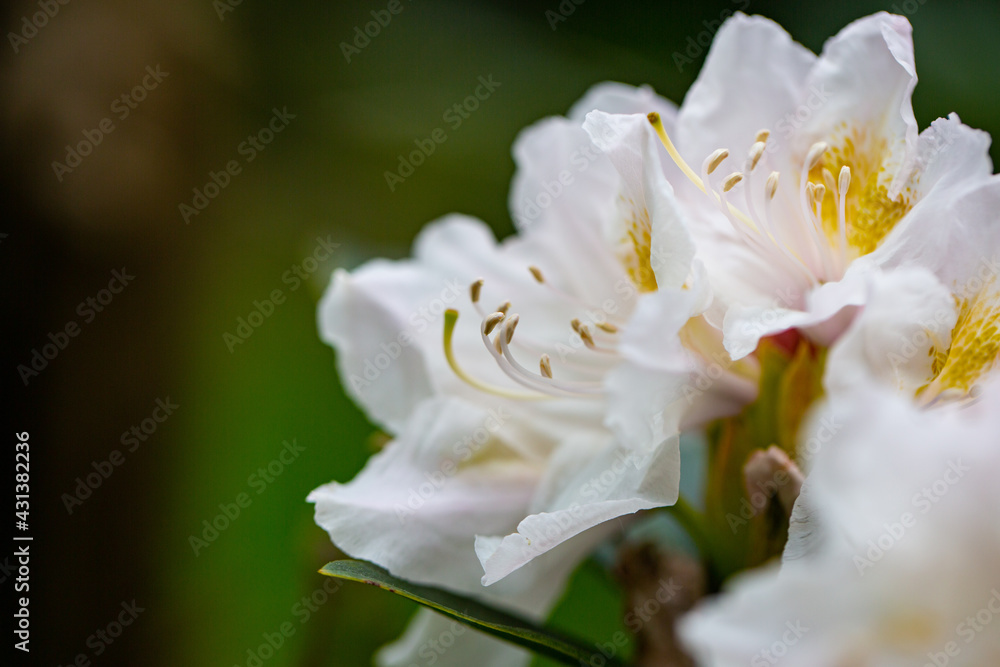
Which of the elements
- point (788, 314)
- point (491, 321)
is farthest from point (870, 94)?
point (491, 321)

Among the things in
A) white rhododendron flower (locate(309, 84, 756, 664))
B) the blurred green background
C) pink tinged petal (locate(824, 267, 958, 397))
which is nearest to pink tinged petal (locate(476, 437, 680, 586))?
white rhododendron flower (locate(309, 84, 756, 664))

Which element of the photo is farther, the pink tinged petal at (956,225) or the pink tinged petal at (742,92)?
the pink tinged petal at (742,92)

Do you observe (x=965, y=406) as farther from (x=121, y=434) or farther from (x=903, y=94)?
(x=121, y=434)

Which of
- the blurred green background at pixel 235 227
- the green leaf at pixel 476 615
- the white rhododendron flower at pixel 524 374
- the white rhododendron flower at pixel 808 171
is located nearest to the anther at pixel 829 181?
the white rhododendron flower at pixel 808 171

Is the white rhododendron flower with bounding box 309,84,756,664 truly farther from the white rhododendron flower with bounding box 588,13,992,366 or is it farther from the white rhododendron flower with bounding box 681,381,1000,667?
the white rhododendron flower with bounding box 681,381,1000,667

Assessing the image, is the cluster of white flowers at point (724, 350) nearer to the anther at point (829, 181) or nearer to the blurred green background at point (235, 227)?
the anther at point (829, 181)

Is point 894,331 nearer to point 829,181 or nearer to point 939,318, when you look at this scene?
point 939,318
